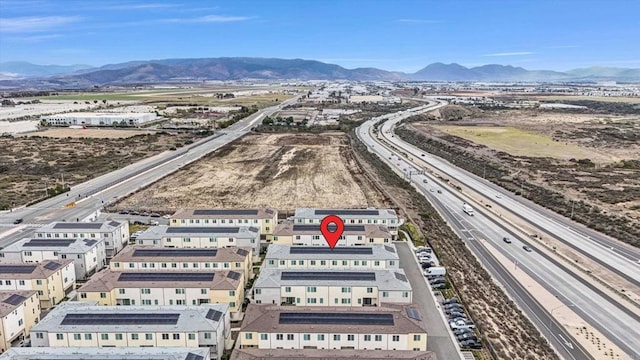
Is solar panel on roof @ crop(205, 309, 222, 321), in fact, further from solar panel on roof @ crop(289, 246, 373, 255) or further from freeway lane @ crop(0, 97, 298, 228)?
freeway lane @ crop(0, 97, 298, 228)

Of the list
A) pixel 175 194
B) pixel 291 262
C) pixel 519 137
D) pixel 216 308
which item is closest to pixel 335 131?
pixel 519 137

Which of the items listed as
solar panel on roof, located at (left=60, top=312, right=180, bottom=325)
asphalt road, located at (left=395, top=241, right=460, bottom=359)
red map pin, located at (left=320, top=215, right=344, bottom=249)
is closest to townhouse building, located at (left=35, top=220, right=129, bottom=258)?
solar panel on roof, located at (left=60, top=312, right=180, bottom=325)

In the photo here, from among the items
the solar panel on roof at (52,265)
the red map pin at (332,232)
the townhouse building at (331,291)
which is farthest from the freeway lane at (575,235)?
the solar panel on roof at (52,265)

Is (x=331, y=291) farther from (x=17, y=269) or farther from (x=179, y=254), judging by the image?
(x=17, y=269)

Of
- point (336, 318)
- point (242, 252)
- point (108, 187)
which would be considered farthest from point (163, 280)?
point (108, 187)

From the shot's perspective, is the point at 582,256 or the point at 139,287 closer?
the point at 139,287

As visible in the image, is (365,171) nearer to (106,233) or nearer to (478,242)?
(478,242)
